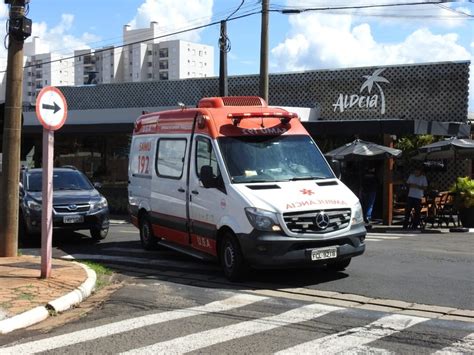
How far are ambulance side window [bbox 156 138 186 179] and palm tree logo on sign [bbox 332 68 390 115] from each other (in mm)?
12115

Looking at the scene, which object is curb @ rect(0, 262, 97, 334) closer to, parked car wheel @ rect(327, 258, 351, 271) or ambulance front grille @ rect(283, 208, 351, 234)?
ambulance front grille @ rect(283, 208, 351, 234)

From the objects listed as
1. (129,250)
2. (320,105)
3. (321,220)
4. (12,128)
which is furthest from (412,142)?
(12,128)

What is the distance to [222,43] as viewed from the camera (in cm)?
2105

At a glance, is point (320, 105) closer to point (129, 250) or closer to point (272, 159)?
point (129, 250)

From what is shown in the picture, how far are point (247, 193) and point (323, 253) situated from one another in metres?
1.32

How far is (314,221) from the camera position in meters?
8.30

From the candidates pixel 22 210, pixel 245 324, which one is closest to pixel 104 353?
pixel 245 324

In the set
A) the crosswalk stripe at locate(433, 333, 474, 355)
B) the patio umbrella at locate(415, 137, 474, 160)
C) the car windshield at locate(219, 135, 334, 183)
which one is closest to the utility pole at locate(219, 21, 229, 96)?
the patio umbrella at locate(415, 137, 474, 160)

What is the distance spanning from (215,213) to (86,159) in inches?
735

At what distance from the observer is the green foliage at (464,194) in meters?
16.4

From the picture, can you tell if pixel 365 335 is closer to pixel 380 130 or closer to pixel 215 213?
pixel 215 213

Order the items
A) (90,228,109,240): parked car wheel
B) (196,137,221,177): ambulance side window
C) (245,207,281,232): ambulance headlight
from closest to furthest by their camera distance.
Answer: (245,207,281,232): ambulance headlight, (196,137,221,177): ambulance side window, (90,228,109,240): parked car wheel

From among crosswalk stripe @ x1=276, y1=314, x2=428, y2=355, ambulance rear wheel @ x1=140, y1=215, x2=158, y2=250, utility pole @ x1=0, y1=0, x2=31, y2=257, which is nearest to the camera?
crosswalk stripe @ x1=276, y1=314, x2=428, y2=355

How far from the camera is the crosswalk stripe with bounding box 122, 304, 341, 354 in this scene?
574cm
